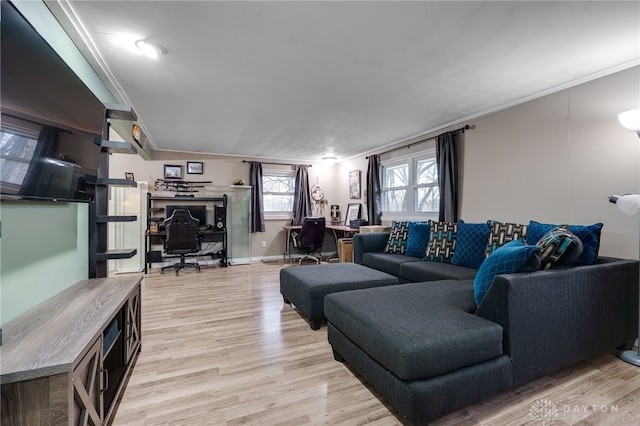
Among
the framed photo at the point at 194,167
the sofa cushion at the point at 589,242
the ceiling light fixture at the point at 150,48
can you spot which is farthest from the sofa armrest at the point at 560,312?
the framed photo at the point at 194,167

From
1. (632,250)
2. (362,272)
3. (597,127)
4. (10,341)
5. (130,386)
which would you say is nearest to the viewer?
(10,341)

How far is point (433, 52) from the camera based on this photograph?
2.13 metres

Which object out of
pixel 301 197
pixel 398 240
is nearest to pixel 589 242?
pixel 398 240

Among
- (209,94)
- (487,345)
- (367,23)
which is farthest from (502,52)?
(209,94)

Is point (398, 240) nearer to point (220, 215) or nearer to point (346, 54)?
point (346, 54)

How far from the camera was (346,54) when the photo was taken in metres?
2.17

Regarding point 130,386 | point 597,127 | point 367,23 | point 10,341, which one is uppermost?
point 367,23

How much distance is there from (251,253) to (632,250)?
5.48m

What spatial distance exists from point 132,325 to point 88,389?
0.87 metres

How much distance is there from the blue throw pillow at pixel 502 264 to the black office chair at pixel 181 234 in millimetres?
4309

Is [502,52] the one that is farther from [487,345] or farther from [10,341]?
[10,341]

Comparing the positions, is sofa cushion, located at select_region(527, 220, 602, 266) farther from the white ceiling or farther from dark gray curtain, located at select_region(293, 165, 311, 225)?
dark gray curtain, located at select_region(293, 165, 311, 225)

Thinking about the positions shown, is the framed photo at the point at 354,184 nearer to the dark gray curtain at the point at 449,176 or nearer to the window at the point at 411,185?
the window at the point at 411,185

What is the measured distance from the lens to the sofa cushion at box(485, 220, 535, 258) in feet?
8.73
